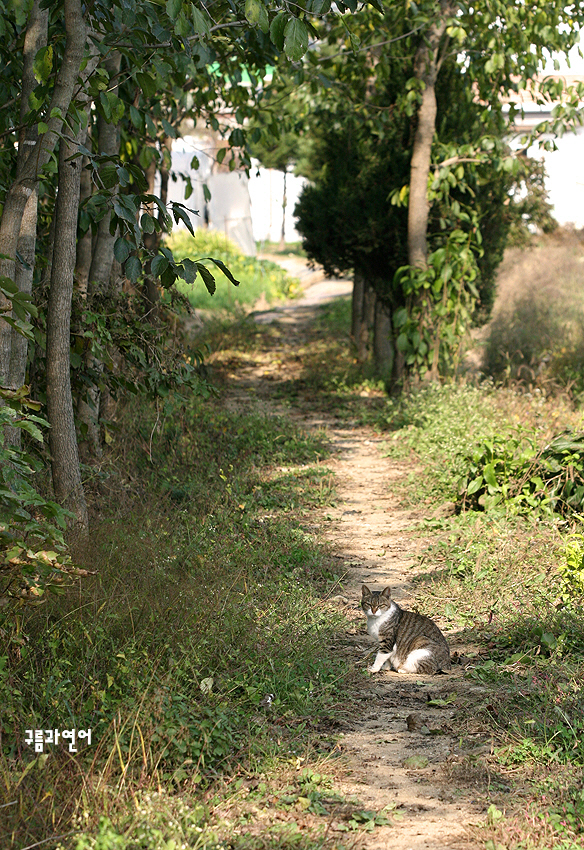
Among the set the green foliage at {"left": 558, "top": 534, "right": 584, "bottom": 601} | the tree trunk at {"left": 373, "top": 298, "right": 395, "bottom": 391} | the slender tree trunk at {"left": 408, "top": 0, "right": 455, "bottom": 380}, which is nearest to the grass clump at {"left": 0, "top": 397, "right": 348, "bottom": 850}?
the green foliage at {"left": 558, "top": 534, "right": 584, "bottom": 601}

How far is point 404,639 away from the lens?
4.04m

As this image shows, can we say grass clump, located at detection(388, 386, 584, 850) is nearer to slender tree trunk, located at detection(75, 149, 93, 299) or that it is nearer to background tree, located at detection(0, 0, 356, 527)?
background tree, located at detection(0, 0, 356, 527)

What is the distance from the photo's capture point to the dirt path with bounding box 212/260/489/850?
Result: 2.75 meters

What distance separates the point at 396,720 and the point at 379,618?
702mm

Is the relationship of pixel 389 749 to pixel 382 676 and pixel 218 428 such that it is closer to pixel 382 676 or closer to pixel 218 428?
pixel 382 676

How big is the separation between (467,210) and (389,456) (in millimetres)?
4020

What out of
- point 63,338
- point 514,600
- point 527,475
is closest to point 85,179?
point 63,338

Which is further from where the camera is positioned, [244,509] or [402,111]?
[402,111]

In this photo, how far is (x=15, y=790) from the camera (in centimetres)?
250

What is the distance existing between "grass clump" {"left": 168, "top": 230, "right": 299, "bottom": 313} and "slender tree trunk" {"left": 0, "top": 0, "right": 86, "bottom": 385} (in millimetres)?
12007

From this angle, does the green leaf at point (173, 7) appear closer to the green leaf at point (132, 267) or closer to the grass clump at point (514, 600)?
the green leaf at point (132, 267)

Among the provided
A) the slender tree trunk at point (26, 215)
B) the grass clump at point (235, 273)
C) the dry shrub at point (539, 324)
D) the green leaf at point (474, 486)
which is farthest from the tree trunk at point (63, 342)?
the grass clump at point (235, 273)

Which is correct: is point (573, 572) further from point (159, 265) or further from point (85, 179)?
point (85, 179)

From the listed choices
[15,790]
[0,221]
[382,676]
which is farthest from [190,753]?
[0,221]
